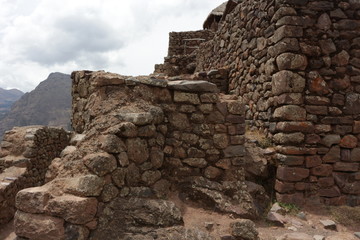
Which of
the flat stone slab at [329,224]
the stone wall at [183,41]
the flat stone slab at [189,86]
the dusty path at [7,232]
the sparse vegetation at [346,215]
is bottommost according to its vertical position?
the dusty path at [7,232]

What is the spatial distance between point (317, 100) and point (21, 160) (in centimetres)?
811

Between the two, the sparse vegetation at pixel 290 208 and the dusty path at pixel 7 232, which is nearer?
the sparse vegetation at pixel 290 208

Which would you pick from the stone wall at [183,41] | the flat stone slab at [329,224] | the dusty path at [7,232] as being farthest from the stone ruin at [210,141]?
the stone wall at [183,41]

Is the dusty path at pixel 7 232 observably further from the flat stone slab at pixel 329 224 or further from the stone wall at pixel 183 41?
the stone wall at pixel 183 41

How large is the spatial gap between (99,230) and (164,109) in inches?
72.1

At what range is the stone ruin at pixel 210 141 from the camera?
9.16 ft

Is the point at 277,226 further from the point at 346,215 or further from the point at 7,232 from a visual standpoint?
the point at 7,232

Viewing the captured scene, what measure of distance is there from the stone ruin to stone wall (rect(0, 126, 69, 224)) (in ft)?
13.4

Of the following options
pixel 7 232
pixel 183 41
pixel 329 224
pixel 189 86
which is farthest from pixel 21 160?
pixel 183 41

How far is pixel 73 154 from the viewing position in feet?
10.0

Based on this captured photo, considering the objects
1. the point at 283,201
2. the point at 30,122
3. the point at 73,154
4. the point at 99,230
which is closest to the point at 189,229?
the point at 99,230

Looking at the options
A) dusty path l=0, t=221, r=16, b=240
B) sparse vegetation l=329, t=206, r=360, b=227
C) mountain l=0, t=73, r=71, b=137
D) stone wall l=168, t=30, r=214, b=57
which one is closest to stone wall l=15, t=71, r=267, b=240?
sparse vegetation l=329, t=206, r=360, b=227

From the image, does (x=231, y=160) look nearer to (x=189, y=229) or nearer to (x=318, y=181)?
(x=189, y=229)

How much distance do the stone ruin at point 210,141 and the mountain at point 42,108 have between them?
83363 millimetres
